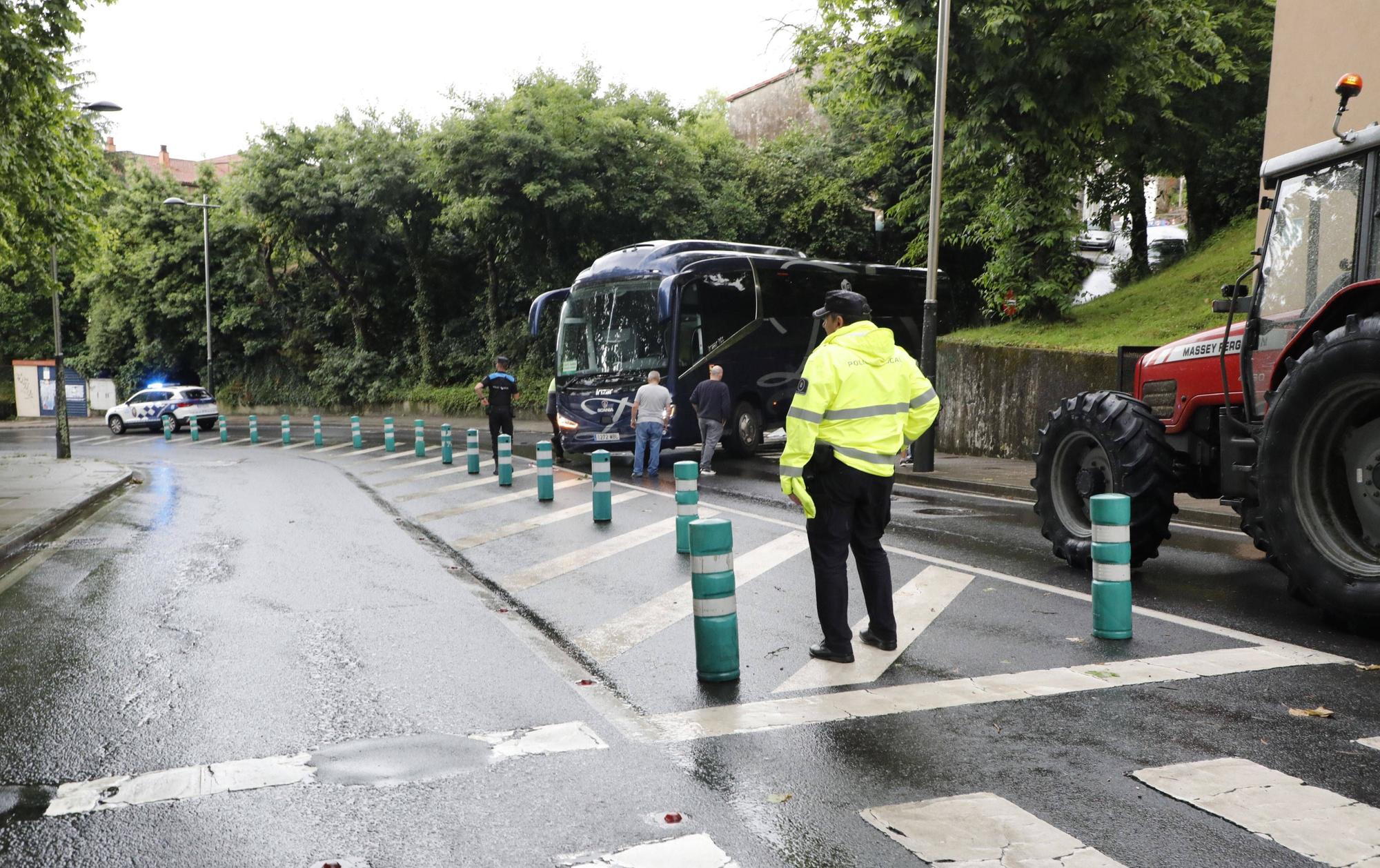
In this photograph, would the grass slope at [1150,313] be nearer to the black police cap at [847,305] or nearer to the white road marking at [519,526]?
the white road marking at [519,526]

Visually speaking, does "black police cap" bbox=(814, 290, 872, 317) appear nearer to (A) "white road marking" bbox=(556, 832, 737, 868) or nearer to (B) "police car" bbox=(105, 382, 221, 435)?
(A) "white road marking" bbox=(556, 832, 737, 868)

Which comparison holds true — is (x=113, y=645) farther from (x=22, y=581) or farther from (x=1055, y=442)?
(x=1055, y=442)

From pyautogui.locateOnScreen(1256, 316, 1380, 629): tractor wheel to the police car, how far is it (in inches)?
1413

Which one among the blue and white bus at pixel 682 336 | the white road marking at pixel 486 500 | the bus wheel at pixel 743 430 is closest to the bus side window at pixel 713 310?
the blue and white bus at pixel 682 336

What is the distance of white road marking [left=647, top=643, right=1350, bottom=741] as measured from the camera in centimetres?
507

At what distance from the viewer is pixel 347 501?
15.5 m

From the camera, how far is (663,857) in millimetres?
3590

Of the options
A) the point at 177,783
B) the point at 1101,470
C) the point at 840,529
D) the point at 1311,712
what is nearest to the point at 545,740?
the point at 177,783

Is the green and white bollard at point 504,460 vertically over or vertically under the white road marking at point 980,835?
over

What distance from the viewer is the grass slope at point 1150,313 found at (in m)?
17.1

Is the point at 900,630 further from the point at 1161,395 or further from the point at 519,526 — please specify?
the point at 519,526

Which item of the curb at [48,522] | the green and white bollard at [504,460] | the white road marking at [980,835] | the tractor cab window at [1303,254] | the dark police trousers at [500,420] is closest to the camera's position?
the white road marking at [980,835]

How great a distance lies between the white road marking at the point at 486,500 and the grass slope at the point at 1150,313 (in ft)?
25.7

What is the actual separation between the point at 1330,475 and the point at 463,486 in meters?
12.7
